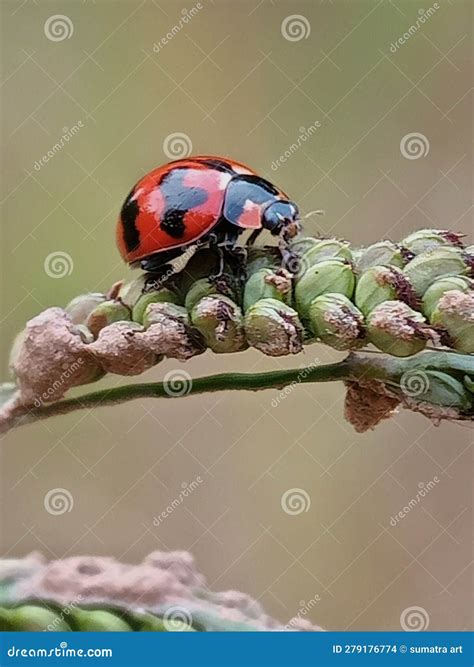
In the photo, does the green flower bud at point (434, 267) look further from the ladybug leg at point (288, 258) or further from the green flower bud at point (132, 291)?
the green flower bud at point (132, 291)

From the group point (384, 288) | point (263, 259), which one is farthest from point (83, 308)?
point (384, 288)

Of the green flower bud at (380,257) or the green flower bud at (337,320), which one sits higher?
the green flower bud at (380,257)

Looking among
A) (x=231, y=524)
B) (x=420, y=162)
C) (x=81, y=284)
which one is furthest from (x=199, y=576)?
(x=420, y=162)

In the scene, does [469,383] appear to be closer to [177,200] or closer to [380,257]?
[380,257]

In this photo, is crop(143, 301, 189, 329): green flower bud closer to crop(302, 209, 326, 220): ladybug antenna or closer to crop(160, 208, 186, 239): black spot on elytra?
crop(160, 208, 186, 239): black spot on elytra

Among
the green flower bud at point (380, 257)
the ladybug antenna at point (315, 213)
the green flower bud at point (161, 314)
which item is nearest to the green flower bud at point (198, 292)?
the green flower bud at point (161, 314)

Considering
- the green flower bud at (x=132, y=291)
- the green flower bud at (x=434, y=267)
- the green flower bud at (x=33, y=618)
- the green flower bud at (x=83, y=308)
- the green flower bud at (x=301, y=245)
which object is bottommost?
the green flower bud at (x=33, y=618)
